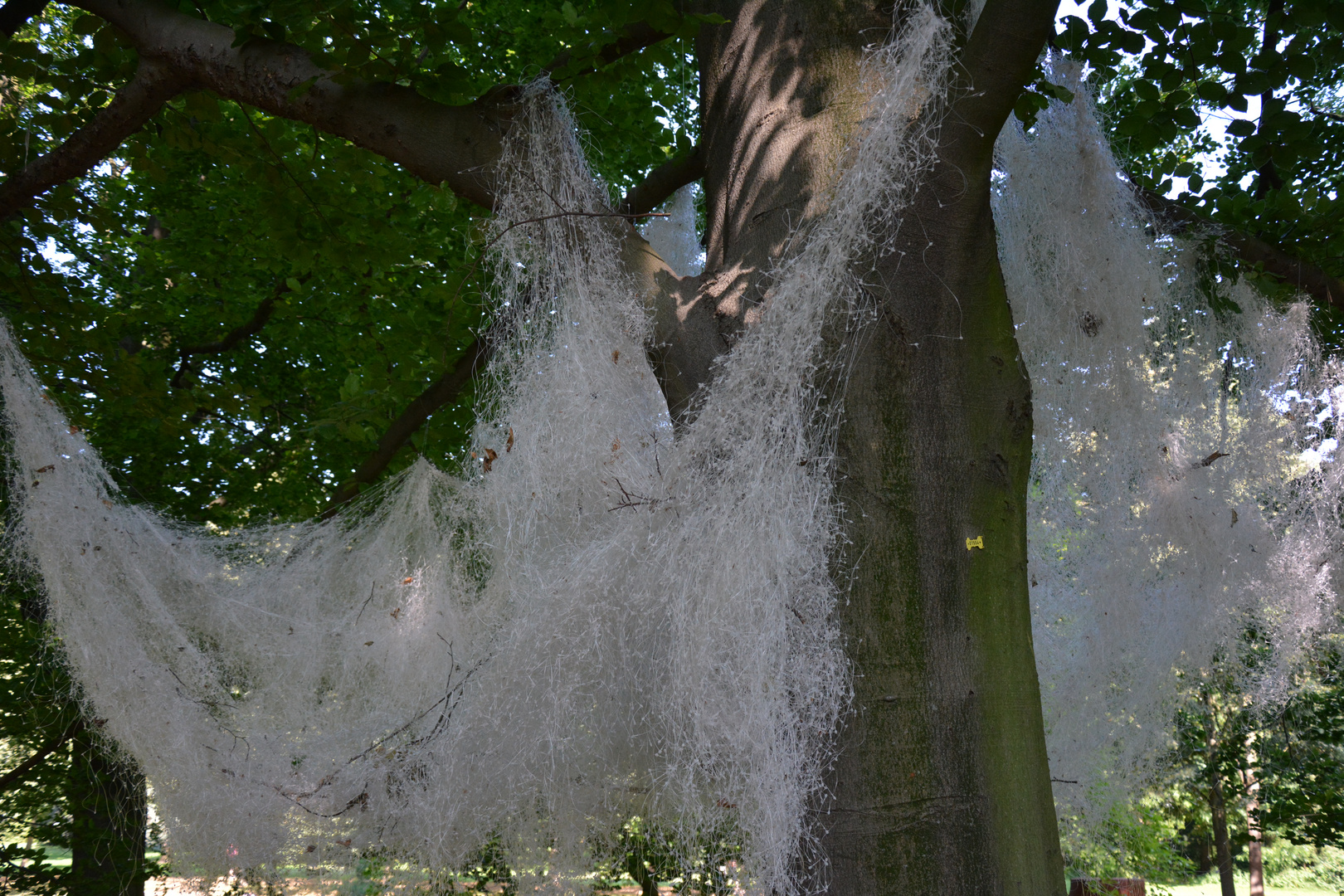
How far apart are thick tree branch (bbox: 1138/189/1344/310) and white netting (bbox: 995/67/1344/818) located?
4.9 inches

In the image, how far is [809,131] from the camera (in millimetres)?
2244

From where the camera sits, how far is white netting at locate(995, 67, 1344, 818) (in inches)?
124

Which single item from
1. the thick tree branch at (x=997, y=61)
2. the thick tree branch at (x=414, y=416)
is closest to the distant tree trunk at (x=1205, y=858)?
the thick tree branch at (x=414, y=416)

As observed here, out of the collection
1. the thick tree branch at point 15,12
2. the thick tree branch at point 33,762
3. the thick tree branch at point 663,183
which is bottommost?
the thick tree branch at point 33,762

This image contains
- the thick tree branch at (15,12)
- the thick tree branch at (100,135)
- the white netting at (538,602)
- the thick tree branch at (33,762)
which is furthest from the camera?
the thick tree branch at (33,762)

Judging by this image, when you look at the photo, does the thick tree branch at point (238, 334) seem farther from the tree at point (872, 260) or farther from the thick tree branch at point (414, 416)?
the thick tree branch at point (414, 416)

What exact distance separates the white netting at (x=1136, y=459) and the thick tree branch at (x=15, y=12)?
418 centimetres

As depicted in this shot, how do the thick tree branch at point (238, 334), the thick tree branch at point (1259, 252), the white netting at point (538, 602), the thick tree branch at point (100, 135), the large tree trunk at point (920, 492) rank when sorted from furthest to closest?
the thick tree branch at point (238, 334) → the thick tree branch at point (1259, 252) → the thick tree branch at point (100, 135) → the white netting at point (538, 602) → the large tree trunk at point (920, 492)

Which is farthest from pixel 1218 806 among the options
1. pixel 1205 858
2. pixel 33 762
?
pixel 33 762

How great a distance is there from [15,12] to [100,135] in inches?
46.0

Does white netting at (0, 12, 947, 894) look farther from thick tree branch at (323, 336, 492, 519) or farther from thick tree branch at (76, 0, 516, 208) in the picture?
thick tree branch at (323, 336, 492, 519)

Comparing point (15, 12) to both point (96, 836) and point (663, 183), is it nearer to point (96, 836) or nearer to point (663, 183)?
point (663, 183)

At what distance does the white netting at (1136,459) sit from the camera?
10.4 ft

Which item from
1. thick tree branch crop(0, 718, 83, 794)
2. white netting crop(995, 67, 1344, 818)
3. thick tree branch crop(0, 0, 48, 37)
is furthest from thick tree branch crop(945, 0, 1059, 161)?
thick tree branch crop(0, 718, 83, 794)
